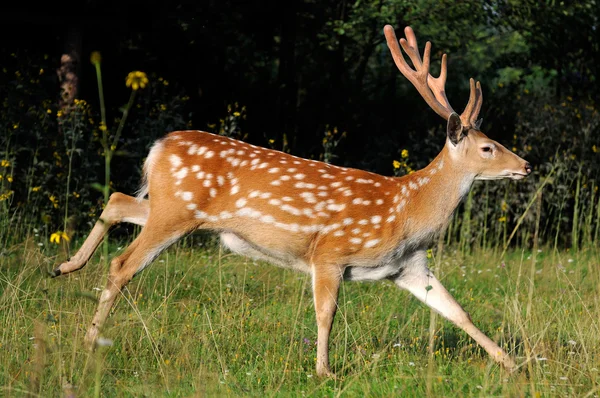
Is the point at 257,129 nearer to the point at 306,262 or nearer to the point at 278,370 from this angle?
the point at 306,262

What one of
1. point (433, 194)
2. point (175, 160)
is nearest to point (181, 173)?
point (175, 160)

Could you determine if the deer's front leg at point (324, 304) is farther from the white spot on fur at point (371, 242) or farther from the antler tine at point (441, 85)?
the antler tine at point (441, 85)

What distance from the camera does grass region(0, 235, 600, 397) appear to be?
3967 mm

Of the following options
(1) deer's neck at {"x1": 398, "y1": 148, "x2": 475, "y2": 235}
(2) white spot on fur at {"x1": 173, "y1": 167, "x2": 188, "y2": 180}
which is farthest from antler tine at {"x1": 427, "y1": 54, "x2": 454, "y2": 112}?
(2) white spot on fur at {"x1": 173, "y1": 167, "x2": 188, "y2": 180}

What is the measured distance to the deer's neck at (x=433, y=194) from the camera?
16.2 ft

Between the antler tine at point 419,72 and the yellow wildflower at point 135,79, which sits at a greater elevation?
the yellow wildflower at point 135,79

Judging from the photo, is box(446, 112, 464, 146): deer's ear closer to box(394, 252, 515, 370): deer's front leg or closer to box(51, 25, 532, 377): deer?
box(51, 25, 532, 377): deer

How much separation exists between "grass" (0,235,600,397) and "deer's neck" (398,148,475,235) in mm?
256

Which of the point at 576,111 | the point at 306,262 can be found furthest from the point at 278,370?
the point at 576,111

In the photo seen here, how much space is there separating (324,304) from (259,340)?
1.61 ft

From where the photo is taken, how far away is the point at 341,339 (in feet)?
16.9

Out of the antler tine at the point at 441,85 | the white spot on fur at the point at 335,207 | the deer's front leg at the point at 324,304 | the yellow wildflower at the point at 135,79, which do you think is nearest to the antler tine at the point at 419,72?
the antler tine at the point at 441,85

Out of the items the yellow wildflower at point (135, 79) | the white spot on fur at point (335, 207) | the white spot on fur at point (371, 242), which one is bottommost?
the white spot on fur at point (371, 242)

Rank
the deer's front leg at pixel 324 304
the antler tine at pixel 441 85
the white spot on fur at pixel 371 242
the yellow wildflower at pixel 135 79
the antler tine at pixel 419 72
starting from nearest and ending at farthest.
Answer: the yellow wildflower at pixel 135 79 → the deer's front leg at pixel 324 304 → the white spot on fur at pixel 371 242 → the antler tine at pixel 419 72 → the antler tine at pixel 441 85
